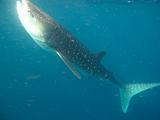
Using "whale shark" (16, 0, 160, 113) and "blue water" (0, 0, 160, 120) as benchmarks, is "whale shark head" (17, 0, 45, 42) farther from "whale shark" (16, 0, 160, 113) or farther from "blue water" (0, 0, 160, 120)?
"blue water" (0, 0, 160, 120)

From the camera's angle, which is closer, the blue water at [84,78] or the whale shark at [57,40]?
the whale shark at [57,40]

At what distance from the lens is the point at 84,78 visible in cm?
2048

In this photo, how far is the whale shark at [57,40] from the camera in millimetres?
4547

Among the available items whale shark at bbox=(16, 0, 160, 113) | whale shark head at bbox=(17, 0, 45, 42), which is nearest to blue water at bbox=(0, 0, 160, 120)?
whale shark at bbox=(16, 0, 160, 113)

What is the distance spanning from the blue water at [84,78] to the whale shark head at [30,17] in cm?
1260

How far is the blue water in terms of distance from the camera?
2134 centimetres

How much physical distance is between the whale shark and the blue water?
1095 centimetres

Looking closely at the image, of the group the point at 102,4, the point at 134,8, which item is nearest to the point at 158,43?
the point at 134,8

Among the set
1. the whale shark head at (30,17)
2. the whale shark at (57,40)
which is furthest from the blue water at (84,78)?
the whale shark head at (30,17)

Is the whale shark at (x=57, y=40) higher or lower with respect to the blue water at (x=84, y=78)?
higher

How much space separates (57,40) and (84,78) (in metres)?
15.5

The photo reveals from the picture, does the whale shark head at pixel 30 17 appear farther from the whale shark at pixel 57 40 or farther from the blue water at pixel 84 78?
the blue water at pixel 84 78

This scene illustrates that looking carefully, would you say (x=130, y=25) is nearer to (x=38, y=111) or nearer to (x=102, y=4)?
(x=102, y=4)

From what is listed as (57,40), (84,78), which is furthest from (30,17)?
(84,78)
